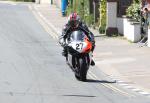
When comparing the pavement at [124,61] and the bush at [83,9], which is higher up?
the bush at [83,9]

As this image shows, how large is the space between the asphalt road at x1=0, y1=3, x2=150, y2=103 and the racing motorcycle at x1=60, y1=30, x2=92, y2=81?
0.32m

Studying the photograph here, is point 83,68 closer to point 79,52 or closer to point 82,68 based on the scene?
point 82,68

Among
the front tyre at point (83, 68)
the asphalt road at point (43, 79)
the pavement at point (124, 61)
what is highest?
the front tyre at point (83, 68)

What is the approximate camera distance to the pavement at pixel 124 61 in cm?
1927

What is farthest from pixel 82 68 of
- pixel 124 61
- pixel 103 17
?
pixel 103 17

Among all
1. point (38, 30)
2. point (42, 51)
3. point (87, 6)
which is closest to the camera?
point (42, 51)

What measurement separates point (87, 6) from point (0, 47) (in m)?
11.0

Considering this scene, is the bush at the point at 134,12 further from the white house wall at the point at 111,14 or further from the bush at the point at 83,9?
the bush at the point at 83,9

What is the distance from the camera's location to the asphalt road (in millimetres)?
15617

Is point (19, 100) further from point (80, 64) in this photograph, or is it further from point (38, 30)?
point (38, 30)

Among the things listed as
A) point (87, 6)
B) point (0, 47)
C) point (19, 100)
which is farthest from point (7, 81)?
point (87, 6)

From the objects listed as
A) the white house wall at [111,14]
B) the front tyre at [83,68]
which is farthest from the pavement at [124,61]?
the front tyre at [83,68]

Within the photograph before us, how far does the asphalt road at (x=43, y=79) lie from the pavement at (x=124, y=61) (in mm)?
481

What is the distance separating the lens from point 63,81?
18.5 meters
